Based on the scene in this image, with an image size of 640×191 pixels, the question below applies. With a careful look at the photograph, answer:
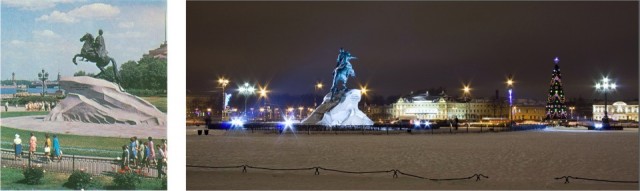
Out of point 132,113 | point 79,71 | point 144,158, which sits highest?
point 79,71

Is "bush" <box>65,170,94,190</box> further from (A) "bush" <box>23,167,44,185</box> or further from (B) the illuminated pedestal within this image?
(B) the illuminated pedestal

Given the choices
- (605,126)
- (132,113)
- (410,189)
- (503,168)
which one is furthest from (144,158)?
(605,126)

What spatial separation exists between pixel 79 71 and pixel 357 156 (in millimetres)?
9437

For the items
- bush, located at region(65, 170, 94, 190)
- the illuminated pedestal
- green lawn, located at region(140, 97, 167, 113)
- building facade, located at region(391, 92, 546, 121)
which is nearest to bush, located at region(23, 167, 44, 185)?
bush, located at region(65, 170, 94, 190)

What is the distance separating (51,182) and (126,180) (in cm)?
73

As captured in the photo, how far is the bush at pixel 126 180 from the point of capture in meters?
6.96

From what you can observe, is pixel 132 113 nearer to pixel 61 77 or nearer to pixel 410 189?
pixel 61 77

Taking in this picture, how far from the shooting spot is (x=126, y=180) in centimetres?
698

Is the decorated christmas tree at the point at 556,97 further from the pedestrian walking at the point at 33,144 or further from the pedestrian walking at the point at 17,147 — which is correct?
the pedestrian walking at the point at 17,147

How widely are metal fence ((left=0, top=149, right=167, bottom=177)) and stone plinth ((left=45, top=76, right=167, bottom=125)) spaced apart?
1.35 feet

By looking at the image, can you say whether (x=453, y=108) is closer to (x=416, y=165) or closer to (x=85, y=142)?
(x=416, y=165)

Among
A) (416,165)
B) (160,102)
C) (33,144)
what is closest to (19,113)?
(33,144)

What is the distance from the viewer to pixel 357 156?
15867 millimetres

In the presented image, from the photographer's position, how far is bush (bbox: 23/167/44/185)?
6902mm
